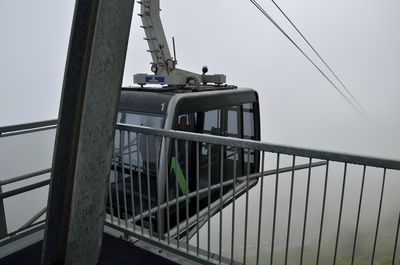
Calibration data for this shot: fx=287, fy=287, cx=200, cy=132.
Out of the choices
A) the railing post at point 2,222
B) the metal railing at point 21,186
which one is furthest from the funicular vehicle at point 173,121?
the railing post at point 2,222

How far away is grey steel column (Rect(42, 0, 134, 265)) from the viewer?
1608 mm

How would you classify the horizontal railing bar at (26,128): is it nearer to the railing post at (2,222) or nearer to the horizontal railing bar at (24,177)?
the horizontal railing bar at (24,177)

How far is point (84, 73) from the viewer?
65.4 inches

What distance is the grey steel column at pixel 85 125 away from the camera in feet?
5.28

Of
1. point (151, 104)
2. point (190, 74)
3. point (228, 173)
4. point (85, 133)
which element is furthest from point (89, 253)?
point (190, 74)

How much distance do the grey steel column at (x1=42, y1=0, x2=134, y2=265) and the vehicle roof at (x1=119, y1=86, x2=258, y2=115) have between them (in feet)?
6.40

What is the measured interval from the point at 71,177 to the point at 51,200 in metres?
0.20

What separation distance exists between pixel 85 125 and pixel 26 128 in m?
1.32

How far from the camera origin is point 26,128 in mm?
2627

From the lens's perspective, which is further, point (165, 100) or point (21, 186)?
point (165, 100)

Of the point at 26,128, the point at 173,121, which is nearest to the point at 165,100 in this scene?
the point at 173,121

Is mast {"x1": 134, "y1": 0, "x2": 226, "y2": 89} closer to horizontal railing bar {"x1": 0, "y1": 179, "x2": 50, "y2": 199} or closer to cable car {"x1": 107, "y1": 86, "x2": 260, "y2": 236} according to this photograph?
cable car {"x1": 107, "y1": 86, "x2": 260, "y2": 236}

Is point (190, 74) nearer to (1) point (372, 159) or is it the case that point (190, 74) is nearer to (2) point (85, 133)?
(2) point (85, 133)

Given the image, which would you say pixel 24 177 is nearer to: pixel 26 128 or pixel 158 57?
pixel 26 128
